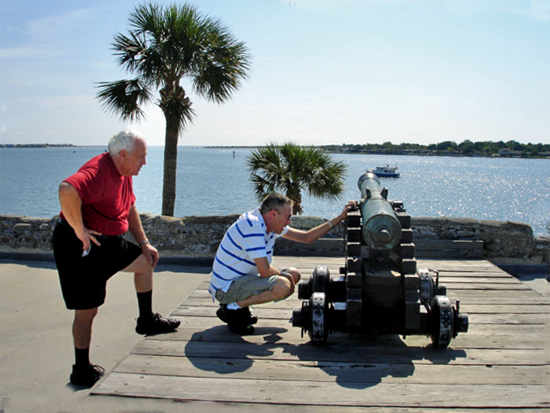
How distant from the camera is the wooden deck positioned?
108 inches

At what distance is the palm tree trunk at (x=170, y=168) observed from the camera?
10.9 meters

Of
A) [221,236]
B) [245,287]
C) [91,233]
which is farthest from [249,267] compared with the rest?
[221,236]

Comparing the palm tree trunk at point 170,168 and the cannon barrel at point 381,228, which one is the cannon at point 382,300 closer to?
the cannon barrel at point 381,228

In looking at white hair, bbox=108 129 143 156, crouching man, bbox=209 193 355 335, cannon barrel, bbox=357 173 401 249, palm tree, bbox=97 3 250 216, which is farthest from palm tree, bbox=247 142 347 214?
white hair, bbox=108 129 143 156

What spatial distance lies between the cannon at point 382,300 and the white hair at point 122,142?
1.57 m

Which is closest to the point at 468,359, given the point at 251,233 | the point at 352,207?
the point at 352,207

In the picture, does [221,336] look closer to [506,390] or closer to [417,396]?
[417,396]

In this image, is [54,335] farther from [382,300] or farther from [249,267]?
[382,300]

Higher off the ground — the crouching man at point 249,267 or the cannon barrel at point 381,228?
the cannon barrel at point 381,228

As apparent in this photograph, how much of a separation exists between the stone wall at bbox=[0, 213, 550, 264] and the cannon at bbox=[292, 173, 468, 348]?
2.99 metres

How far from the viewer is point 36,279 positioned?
5809 millimetres

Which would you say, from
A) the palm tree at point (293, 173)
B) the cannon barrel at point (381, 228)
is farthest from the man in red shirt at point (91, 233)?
the palm tree at point (293, 173)

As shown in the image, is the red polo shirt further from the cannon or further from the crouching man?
the cannon

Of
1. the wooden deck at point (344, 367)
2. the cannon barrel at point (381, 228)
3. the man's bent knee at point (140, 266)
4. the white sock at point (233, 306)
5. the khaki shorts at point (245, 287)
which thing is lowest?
the wooden deck at point (344, 367)
